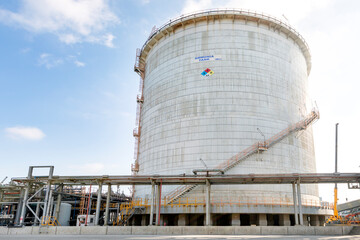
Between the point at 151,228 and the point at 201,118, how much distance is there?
12031 mm

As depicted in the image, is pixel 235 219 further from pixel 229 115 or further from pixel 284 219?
pixel 229 115

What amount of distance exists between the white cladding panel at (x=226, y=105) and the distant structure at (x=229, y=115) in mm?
97

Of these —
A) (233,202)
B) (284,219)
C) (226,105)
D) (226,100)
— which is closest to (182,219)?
(233,202)

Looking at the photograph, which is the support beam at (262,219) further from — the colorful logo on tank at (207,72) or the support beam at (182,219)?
the colorful logo on tank at (207,72)

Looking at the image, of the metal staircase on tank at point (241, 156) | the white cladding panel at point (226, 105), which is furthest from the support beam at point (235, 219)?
→ the metal staircase on tank at point (241, 156)

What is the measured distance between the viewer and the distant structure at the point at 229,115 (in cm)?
2603

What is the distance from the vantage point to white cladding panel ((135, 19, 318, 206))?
89.3ft

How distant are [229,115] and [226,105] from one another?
106cm

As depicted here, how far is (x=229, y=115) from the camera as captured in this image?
91.6 feet

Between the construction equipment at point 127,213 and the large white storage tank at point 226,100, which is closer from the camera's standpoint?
the construction equipment at point 127,213

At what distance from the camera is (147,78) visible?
35.8m

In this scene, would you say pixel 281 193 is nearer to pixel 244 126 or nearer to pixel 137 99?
pixel 244 126

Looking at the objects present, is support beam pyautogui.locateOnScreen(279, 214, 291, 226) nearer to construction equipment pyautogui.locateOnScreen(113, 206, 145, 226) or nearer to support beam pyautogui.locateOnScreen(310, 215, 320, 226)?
support beam pyautogui.locateOnScreen(310, 215, 320, 226)

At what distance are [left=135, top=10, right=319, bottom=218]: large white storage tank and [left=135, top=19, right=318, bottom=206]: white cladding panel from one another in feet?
0.31
